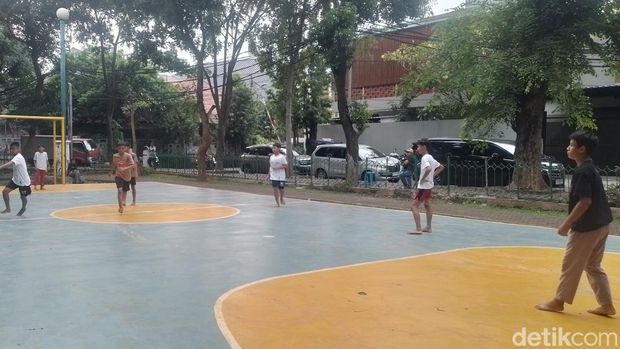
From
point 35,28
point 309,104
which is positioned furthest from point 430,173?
point 35,28

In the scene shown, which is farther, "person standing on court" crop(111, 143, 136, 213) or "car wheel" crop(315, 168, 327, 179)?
"car wheel" crop(315, 168, 327, 179)

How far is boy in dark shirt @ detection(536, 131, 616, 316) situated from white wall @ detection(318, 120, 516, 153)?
24.4m

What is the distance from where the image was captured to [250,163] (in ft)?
85.3

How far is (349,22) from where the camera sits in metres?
19.8

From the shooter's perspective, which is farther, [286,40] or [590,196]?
[286,40]

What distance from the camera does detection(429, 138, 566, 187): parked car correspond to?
16623 mm

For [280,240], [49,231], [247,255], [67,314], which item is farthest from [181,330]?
[49,231]

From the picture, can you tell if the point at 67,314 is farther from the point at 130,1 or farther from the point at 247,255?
the point at 130,1

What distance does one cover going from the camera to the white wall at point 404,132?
1207 inches

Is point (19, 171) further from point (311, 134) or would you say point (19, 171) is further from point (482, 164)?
point (311, 134)

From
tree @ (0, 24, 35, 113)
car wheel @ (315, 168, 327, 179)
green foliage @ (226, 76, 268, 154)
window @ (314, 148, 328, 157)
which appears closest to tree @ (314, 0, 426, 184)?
car wheel @ (315, 168, 327, 179)

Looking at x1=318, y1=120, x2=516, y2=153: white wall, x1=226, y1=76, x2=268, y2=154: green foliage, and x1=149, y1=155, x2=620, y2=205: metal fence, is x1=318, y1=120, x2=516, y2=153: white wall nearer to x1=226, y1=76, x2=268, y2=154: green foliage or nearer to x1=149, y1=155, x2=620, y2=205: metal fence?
x1=226, y1=76, x2=268, y2=154: green foliage

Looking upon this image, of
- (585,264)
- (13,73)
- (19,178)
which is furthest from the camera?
(13,73)

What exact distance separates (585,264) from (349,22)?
15621mm
